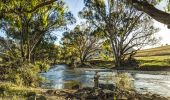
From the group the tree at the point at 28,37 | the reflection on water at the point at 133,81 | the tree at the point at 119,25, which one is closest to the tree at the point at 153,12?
the tree at the point at 28,37

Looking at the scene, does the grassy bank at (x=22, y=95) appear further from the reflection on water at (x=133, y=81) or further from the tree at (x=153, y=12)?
the reflection on water at (x=133, y=81)

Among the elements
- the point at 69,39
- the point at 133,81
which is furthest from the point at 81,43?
the point at 133,81

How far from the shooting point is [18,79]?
2641 centimetres

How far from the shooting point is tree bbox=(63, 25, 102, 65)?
86.0 m

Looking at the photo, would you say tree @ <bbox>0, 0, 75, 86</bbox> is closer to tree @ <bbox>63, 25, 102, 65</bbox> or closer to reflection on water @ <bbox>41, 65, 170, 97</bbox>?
reflection on water @ <bbox>41, 65, 170, 97</bbox>

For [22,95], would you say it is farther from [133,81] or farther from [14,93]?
[133,81]

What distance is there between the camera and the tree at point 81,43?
8600 cm

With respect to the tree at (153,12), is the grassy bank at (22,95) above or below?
below

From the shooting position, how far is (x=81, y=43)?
88.8 m

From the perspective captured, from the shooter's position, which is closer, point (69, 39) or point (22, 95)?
point (22, 95)

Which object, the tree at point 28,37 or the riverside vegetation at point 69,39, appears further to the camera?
the riverside vegetation at point 69,39

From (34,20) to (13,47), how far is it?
805 inches

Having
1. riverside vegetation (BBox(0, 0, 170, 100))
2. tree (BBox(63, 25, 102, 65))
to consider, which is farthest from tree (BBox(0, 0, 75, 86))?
tree (BBox(63, 25, 102, 65))

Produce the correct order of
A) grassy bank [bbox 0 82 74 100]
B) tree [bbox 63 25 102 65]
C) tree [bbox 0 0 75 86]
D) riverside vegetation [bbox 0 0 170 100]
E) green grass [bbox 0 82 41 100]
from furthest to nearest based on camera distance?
1. tree [bbox 63 25 102 65]
2. riverside vegetation [bbox 0 0 170 100]
3. tree [bbox 0 0 75 86]
4. grassy bank [bbox 0 82 74 100]
5. green grass [bbox 0 82 41 100]
